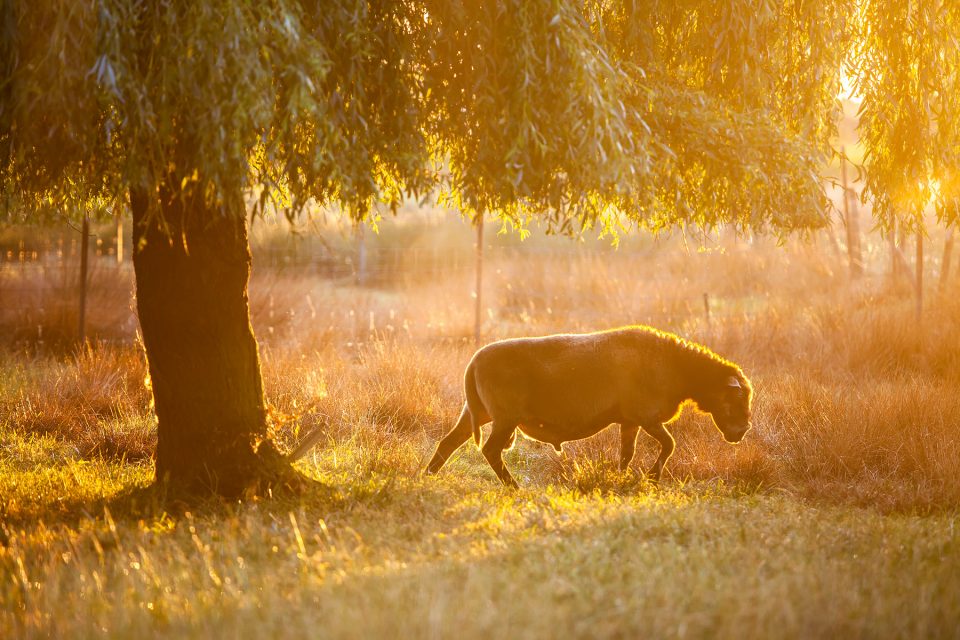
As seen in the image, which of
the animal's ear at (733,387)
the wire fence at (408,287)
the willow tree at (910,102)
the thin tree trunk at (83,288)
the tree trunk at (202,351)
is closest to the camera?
the tree trunk at (202,351)

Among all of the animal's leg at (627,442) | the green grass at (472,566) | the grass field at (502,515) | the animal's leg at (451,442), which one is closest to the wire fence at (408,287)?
the grass field at (502,515)

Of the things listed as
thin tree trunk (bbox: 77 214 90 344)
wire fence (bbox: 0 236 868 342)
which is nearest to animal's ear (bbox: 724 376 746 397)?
wire fence (bbox: 0 236 868 342)

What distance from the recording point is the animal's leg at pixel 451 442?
8.83 meters

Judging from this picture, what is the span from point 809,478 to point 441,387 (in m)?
5.25

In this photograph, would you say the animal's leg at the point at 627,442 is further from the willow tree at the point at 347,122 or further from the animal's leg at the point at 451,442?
the willow tree at the point at 347,122

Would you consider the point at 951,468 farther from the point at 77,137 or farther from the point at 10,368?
the point at 10,368

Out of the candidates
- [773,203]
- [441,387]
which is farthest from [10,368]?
[773,203]

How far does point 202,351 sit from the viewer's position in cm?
737

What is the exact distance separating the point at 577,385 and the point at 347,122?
3.37 metres

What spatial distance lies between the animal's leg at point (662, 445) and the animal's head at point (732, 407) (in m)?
0.69

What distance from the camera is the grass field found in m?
4.53

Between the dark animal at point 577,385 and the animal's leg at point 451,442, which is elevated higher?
the dark animal at point 577,385

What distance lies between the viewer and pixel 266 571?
5.28m

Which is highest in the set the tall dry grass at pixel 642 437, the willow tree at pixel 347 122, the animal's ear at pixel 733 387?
the willow tree at pixel 347 122
